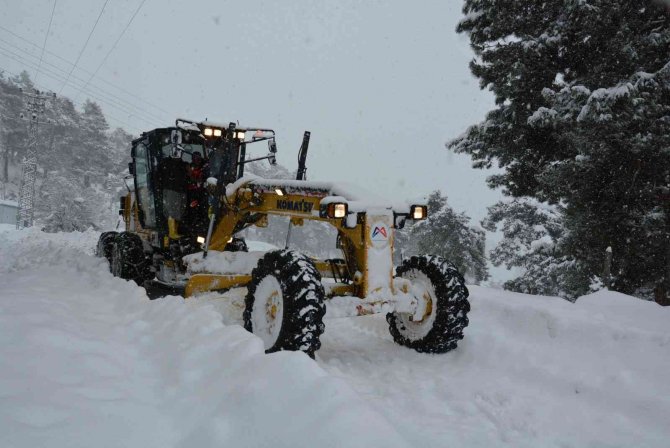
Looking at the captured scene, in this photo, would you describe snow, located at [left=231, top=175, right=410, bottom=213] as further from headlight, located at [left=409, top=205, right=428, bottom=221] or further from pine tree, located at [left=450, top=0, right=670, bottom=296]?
pine tree, located at [left=450, top=0, right=670, bottom=296]

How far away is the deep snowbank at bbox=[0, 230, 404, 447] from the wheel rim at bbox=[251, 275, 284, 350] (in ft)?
1.78

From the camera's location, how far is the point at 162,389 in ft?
9.50

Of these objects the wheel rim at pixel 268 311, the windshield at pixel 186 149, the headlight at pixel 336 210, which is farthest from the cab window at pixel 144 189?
the headlight at pixel 336 210

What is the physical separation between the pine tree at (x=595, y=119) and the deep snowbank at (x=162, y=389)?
25.2ft

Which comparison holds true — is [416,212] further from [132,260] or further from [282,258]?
[132,260]

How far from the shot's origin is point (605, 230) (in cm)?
913

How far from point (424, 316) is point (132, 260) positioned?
4952 mm

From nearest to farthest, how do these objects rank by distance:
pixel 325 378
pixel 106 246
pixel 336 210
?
pixel 325 378, pixel 336 210, pixel 106 246

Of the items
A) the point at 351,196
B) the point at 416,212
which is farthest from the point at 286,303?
the point at 416,212

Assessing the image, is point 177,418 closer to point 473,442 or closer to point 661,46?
point 473,442

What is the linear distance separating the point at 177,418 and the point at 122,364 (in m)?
1.00

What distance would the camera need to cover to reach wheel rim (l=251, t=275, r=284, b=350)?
436 cm

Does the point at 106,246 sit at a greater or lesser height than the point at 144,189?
lesser

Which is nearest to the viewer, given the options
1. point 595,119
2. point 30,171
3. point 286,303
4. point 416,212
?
point 286,303
